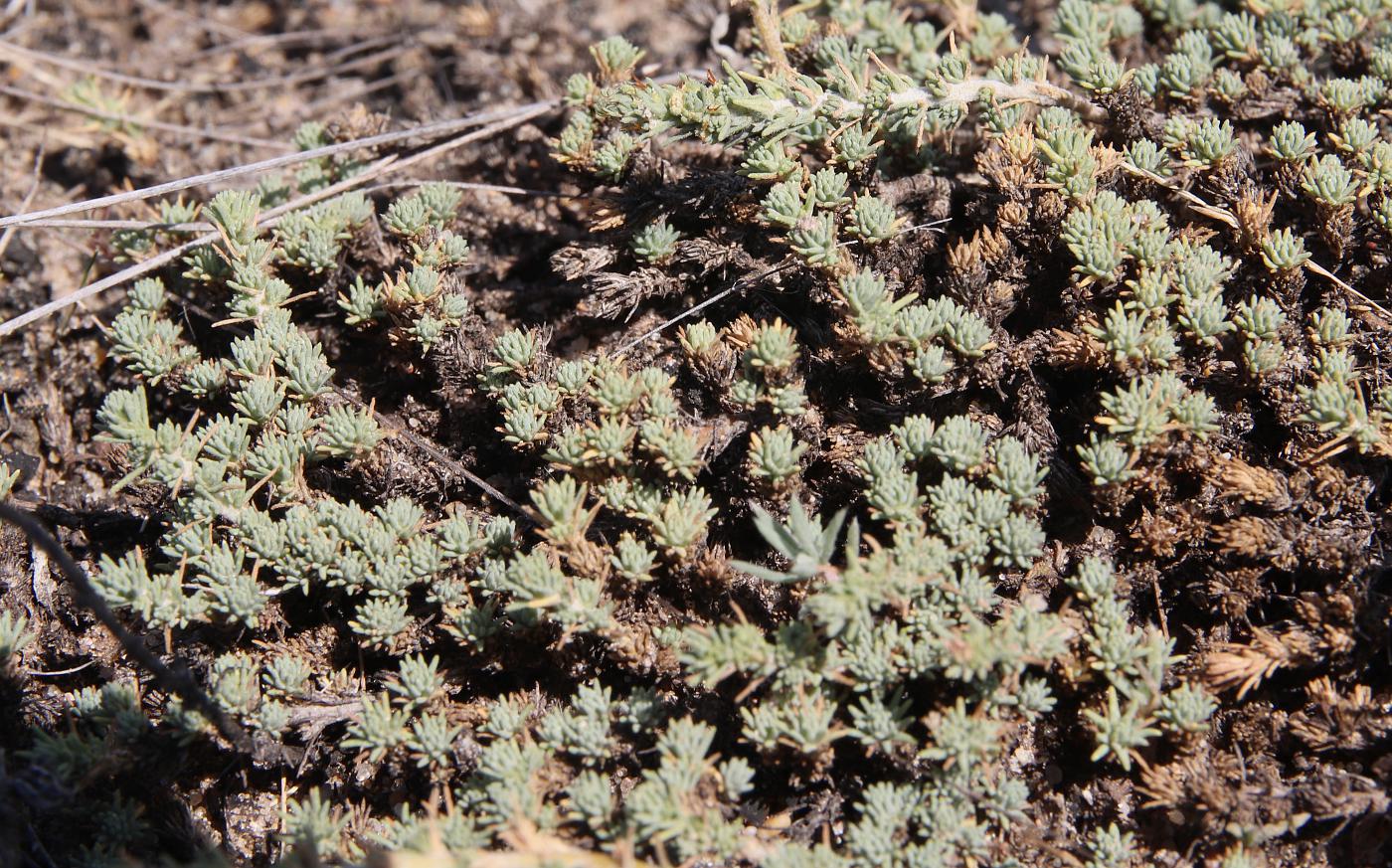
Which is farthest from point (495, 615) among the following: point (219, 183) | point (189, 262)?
point (219, 183)

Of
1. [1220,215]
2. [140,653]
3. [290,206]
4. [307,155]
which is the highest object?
[307,155]

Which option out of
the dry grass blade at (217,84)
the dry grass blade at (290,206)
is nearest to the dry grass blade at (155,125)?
the dry grass blade at (217,84)

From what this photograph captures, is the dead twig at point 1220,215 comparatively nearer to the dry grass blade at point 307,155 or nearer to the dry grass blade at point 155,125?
the dry grass blade at point 307,155

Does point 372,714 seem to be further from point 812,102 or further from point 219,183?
point 219,183

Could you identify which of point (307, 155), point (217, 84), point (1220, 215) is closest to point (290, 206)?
point (307, 155)

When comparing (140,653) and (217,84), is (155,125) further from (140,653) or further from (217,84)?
(140,653)

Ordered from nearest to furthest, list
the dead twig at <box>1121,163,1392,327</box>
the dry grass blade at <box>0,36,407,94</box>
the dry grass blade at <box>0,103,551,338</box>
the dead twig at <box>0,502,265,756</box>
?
the dead twig at <box>0,502,265,756</box>, the dead twig at <box>1121,163,1392,327</box>, the dry grass blade at <box>0,103,551,338</box>, the dry grass blade at <box>0,36,407,94</box>

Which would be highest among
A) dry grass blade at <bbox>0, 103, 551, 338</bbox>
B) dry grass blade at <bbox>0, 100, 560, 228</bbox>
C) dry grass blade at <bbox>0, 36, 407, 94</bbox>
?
dry grass blade at <bbox>0, 36, 407, 94</bbox>

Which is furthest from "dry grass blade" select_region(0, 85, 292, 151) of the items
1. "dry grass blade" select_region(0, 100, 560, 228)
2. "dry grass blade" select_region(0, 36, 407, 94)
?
"dry grass blade" select_region(0, 100, 560, 228)

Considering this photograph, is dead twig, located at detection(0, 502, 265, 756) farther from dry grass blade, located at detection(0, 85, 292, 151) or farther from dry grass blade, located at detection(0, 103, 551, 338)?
dry grass blade, located at detection(0, 85, 292, 151)

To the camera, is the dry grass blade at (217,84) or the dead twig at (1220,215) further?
the dry grass blade at (217,84)

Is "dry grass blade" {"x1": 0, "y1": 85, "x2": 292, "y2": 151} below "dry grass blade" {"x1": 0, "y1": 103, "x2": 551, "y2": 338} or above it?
above

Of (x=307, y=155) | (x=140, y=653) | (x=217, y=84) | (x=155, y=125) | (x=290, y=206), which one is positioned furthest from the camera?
(x=217, y=84)
